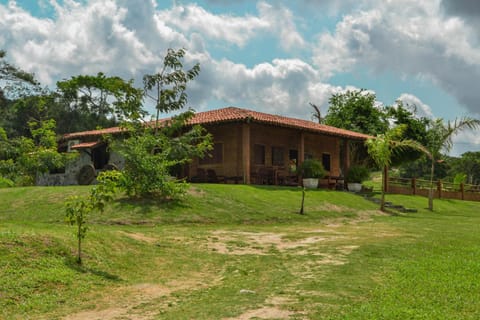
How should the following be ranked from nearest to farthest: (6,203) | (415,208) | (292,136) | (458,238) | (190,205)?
(458,238)
(190,205)
(6,203)
(415,208)
(292,136)

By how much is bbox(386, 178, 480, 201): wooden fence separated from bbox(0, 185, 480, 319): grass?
1851 centimetres

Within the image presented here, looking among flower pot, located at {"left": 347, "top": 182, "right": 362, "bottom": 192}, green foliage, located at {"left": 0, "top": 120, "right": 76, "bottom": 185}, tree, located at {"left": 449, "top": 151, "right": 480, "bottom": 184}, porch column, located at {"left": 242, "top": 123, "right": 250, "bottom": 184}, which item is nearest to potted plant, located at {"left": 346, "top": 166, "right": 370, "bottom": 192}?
flower pot, located at {"left": 347, "top": 182, "right": 362, "bottom": 192}

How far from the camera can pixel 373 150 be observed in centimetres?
2406

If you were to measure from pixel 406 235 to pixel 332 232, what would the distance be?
6.50ft

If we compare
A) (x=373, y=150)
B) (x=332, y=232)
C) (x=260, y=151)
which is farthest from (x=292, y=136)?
(x=332, y=232)

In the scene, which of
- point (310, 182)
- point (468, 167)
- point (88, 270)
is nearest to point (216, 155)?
point (310, 182)

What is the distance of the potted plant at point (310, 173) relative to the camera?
85.1ft

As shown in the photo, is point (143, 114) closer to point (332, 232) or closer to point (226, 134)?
point (226, 134)

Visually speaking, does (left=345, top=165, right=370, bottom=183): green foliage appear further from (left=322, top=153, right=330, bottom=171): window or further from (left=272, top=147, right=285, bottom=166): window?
(left=272, top=147, right=285, bottom=166): window

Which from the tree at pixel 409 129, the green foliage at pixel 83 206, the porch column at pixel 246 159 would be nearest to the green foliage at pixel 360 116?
the tree at pixel 409 129

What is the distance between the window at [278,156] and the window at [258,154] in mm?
875

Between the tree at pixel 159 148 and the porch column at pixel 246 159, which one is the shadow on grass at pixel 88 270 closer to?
the tree at pixel 159 148

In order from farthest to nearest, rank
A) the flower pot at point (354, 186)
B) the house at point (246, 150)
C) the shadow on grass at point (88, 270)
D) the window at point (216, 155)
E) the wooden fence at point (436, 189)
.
Answer: the wooden fence at point (436, 189) < the flower pot at point (354, 186) < the window at point (216, 155) < the house at point (246, 150) < the shadow on grass at point (88, 270)

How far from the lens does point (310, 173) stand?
26125 millimetres
